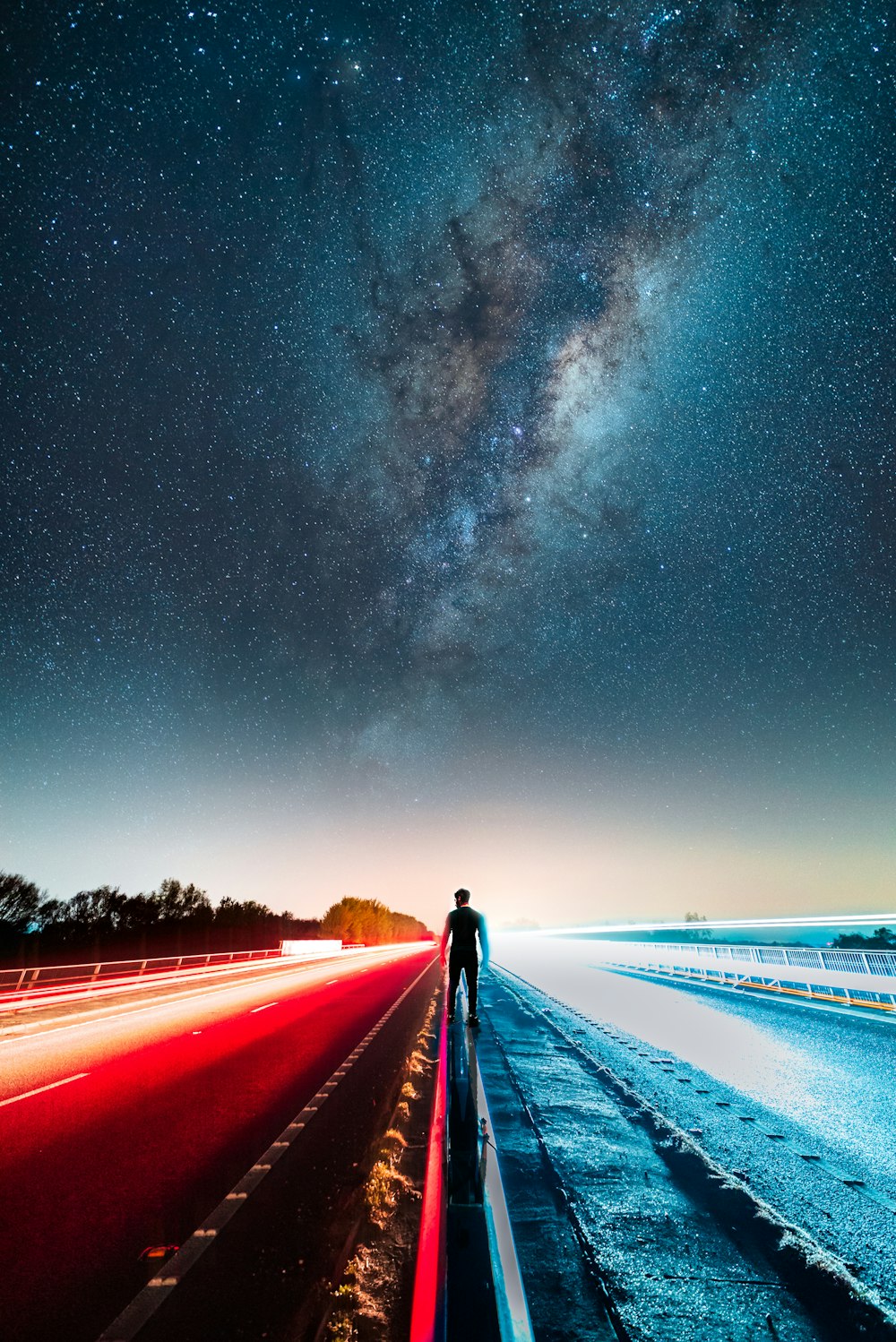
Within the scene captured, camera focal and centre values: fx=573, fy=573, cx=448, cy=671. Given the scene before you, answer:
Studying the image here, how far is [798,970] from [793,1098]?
15.6 metres

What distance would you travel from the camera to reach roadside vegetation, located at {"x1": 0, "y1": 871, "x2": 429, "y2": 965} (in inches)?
1980

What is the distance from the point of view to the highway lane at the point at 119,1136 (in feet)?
11.3

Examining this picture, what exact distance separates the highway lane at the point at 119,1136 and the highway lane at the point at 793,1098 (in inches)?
180

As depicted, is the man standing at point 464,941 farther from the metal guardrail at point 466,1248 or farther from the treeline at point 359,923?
the treeline at point 359,923

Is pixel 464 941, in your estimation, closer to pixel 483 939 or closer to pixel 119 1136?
pixel 483 939

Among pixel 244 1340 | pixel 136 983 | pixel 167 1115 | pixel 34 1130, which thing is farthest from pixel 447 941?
pixel 136 983

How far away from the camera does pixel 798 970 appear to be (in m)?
19.9

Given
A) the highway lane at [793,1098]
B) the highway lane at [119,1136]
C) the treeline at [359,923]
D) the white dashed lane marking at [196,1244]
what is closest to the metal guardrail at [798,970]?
the highway lane at [793,1098]

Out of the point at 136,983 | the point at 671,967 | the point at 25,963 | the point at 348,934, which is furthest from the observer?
the point at 348,934

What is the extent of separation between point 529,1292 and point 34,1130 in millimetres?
5792

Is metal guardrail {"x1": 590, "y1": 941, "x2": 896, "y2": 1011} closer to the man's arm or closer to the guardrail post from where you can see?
the man's arm

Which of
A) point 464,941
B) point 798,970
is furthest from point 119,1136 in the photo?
point 798,970

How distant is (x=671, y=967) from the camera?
3109 centimetres

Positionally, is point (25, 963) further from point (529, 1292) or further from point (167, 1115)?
point (529, 1292)
